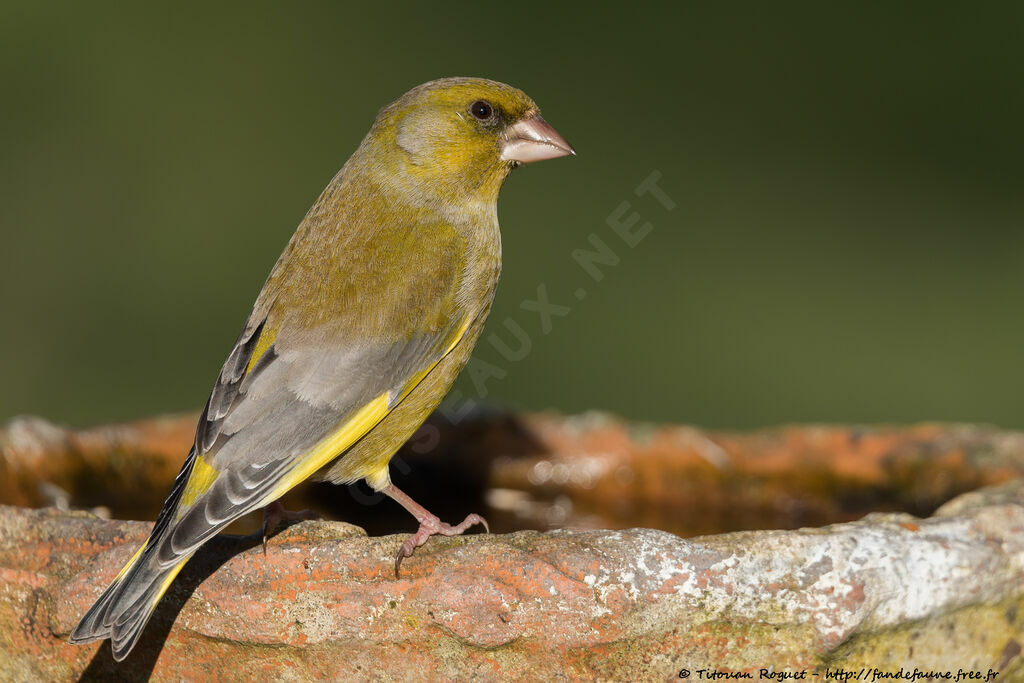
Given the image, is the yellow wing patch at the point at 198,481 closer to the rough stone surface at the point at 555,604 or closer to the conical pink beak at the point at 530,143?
the rough stone surface at the point at 555,604

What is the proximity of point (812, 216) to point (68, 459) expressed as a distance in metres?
5.45

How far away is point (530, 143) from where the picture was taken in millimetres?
3531

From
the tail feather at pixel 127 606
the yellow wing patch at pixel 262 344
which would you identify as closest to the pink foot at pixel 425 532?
the tail feather at pixel 127 606

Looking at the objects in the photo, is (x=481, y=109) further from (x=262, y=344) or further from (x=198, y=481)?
(x=198, y=481)

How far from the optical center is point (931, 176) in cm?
805

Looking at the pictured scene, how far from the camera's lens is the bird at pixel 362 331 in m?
2.58

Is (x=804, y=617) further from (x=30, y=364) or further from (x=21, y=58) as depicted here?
(x=21, y=58)

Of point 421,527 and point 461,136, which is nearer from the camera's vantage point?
point 421,527

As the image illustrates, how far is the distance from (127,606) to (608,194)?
229 inches

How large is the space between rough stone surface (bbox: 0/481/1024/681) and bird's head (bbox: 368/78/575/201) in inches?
48.8

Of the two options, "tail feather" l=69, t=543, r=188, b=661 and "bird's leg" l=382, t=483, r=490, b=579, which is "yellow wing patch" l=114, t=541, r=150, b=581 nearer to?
"tail feather" l=69, t=543, r=188, b=661

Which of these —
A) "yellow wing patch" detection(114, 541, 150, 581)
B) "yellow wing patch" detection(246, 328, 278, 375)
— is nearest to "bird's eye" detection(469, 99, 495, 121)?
"yellow wing patch" detection(246, 328, 278, 375)

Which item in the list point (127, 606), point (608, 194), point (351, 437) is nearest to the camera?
point (127, 606)

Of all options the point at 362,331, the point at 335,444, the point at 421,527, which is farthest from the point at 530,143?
the point at 421,527
